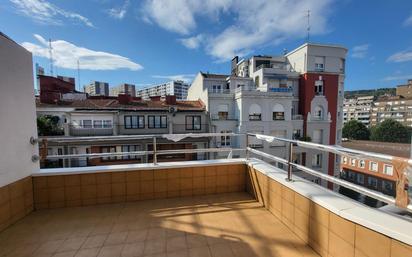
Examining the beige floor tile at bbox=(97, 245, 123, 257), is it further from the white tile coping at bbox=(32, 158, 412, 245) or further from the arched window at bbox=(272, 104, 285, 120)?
the arched window at bbox=(272, 104, 285, 120)

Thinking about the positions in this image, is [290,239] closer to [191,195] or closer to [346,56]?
[191,195]

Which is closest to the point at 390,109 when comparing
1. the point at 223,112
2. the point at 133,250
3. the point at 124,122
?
the point at 223,112

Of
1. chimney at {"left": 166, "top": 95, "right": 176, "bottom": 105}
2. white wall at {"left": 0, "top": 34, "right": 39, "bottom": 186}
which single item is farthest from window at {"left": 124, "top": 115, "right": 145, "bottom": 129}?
white wall at {"left": 0, "top": 34, "right": 39, "bottom": 186}

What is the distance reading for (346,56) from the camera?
2006 cm

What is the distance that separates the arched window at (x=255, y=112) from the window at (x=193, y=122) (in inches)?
182

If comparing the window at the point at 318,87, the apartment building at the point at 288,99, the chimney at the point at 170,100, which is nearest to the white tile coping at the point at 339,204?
the apartment building at the point at 288,99

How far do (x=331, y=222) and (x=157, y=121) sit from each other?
53.2 ft

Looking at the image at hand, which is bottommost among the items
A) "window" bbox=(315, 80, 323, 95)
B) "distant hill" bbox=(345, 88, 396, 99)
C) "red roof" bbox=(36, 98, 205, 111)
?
"red roof" bbox=(36, 98, 205, 111)

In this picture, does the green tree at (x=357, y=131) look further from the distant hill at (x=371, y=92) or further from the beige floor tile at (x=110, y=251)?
the beige floor tile at (x=110, y=251)

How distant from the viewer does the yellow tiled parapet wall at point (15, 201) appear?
7.33 feet

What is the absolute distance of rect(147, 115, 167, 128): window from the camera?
16781 millimetres

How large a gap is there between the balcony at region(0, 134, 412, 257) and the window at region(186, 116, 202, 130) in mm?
14213

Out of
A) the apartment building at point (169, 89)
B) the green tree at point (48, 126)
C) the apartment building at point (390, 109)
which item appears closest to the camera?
the green tree at point (48, 126)

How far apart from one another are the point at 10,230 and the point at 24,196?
0.46m
